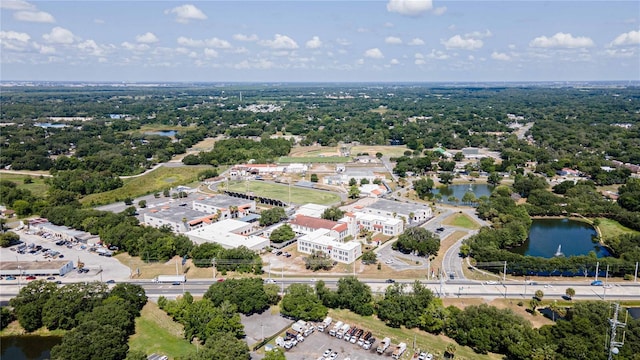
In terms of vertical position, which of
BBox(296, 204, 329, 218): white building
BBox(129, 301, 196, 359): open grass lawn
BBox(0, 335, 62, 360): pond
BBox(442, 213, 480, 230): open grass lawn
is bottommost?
BBox(0, 335, 62, 360): pond

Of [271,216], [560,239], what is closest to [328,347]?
[271,216]

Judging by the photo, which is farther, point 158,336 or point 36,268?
point 36,268

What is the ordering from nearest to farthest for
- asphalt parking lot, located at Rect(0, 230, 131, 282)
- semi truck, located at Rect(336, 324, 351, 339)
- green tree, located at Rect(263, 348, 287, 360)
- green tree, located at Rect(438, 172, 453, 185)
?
green tree, located at Rect(263, 348, 287, 360) → semi truck, located at Rect(336, 324, 351, 339) → asphalt parking lot, located at Rect(0, 230, 131, 282) → green tree, located at Rect(438, 172, 453, 185)

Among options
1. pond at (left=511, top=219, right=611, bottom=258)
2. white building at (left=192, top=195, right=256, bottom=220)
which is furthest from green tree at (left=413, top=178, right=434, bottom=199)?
white building at (left=192, top=195, right=256, bottom=220)

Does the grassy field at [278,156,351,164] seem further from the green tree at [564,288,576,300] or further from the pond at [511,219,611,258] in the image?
the green tree at [564,288,576,300]

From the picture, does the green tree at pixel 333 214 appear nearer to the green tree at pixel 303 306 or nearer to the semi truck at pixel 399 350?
the green tree at pixel 303 306

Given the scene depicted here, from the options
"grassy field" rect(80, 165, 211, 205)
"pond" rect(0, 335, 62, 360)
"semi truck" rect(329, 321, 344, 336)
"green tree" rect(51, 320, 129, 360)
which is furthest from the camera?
"grassy field" rect(80, 165, 211, 205)

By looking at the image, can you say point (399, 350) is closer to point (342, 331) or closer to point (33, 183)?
point (342, 331)

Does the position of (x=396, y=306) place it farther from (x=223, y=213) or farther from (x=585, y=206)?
(x=585, y=206)

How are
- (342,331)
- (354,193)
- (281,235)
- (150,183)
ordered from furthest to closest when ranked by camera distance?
(150,183), (354,193), (281,235), (342,331)
